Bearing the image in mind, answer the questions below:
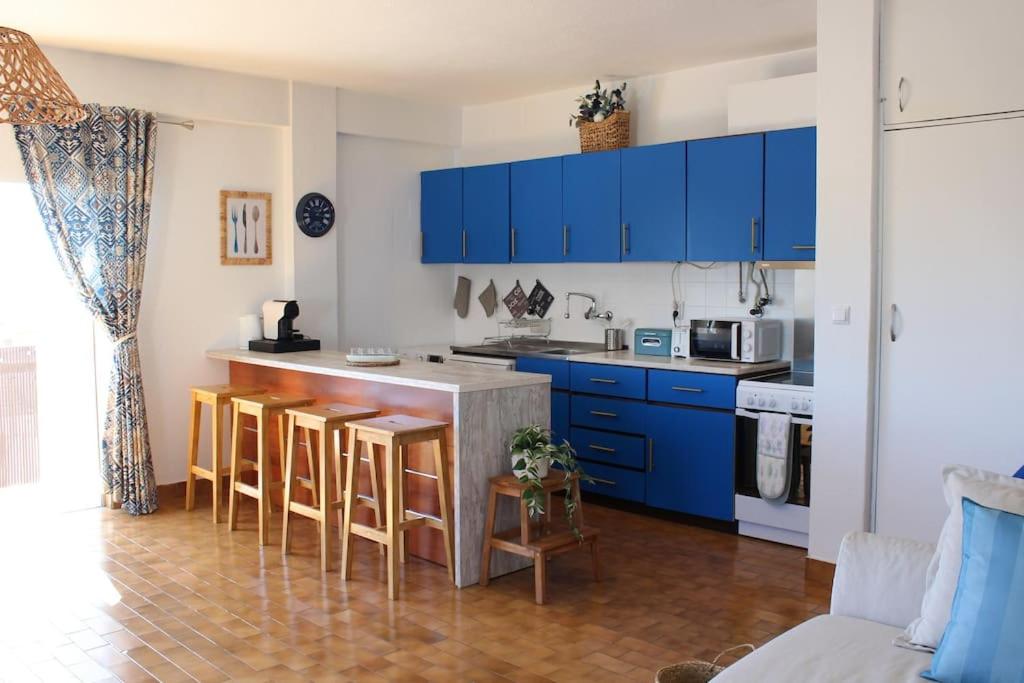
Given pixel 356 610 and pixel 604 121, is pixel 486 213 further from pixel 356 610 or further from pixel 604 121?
pixel 356 610

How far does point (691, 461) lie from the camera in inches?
200

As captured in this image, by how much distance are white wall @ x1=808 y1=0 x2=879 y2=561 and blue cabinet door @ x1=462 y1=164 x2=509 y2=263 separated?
267 cm

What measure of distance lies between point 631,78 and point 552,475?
2.92 m

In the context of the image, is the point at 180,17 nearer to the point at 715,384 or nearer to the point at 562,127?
the point at 562,127

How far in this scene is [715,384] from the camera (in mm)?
4938

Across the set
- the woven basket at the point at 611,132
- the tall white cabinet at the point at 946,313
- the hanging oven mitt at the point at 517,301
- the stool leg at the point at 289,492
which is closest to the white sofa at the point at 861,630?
the tall white cabinet at the point at 946,313

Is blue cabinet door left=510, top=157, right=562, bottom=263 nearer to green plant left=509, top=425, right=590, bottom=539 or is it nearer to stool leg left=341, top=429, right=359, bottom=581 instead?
green plant left=509, top=425, right=590, bottom=539

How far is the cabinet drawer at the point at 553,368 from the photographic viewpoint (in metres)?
5.66

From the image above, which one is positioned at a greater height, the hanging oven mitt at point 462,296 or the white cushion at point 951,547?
the hanging oven mitt at point 462,296

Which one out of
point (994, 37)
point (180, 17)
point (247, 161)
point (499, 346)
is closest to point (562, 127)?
point (499, 346)

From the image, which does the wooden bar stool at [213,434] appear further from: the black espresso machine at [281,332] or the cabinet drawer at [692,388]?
the cabinet drawer at [692,388]

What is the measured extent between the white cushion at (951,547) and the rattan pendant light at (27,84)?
8.84ft

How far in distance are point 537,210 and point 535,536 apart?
8.67 feet

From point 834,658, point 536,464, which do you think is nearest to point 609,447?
point 536,464
